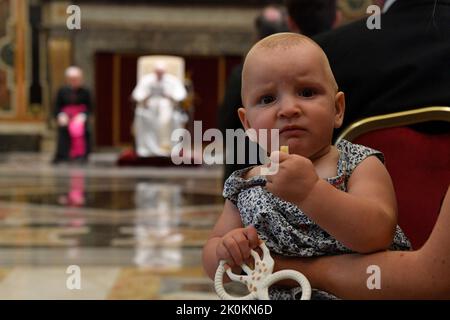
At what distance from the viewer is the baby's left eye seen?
1117 millimetres

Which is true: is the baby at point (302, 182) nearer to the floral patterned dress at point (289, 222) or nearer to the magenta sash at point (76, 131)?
the floral patterned dress at point (289, 222)

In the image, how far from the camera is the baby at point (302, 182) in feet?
3.38

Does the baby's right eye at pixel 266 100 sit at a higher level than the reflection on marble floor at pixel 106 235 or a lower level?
higher

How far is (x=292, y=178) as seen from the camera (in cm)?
100

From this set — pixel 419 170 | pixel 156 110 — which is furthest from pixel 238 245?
pixel 156 110

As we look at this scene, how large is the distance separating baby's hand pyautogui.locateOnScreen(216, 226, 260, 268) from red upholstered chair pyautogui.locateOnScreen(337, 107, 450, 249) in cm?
45

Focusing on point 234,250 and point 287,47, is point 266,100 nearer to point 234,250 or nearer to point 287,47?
point 287,47

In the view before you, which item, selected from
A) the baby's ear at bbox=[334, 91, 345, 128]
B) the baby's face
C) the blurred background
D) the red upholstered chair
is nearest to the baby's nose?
the baby's face

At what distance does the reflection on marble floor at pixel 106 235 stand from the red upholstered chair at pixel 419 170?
77.2 inches

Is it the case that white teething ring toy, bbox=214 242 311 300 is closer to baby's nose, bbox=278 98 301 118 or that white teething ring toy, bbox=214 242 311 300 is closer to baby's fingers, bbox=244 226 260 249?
baby's fingers, bbox=244 226 260 249

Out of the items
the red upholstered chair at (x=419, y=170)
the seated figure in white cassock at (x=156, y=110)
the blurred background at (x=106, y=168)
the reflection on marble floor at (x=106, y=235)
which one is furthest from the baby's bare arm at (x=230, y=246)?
the seated figure in white cassock at (x=156, y=110)

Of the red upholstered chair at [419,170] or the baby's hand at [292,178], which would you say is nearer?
the baby's hand at [292,178]

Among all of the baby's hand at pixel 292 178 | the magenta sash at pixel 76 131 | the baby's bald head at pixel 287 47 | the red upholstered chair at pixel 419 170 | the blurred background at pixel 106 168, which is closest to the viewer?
the baby's hand at pixel 292 178

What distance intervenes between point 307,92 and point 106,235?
4307 millimetres
